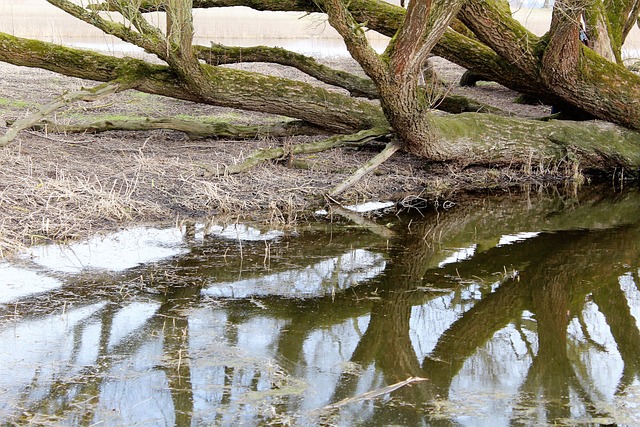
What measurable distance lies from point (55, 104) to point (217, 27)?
60.7ft

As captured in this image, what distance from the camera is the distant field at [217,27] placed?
23656 mm

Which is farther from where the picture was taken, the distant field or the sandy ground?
the distant field

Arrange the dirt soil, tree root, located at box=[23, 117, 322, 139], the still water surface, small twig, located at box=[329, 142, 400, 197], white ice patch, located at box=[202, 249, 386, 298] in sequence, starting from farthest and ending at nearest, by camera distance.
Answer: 1. tree root, located at box=[23, 117, 322, 139]
2. small twig, located at box=[329, 142, 400, 197]
3. the dirt soil
4. white ice patch, located at box=[202, 249, 386, 298]
5. the still water surface

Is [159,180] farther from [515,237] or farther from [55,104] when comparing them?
[515,237]

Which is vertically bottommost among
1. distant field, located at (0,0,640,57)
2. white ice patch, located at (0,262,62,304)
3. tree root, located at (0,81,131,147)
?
white ice patch, located at (0,262,62,304)

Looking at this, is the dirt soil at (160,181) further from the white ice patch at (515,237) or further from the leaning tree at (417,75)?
the white ice patch at (515,237)

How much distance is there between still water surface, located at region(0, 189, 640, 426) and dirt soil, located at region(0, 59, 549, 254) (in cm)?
48

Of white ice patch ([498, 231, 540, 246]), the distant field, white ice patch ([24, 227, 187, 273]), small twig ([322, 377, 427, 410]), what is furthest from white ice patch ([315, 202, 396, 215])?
the distant field

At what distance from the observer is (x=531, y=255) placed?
7695 millimetres

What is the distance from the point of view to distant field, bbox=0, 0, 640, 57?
77.6 feet

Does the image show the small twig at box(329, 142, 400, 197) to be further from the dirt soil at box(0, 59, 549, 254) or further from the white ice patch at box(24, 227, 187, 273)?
the white ice patch at box(24, 227, 187, 273)

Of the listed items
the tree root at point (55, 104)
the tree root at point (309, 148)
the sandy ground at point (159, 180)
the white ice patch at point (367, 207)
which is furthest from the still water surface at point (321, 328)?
the tree root at point (55, 104)

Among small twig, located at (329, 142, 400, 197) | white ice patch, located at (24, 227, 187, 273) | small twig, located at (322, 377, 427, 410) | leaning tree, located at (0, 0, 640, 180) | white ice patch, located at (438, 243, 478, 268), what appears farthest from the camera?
small twig, located at (329, 142, 400, 197)

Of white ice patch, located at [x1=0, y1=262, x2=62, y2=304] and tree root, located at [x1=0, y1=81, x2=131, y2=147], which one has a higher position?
tree root, located at [x1=0, y1=81, x2=131, y2=147]
